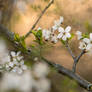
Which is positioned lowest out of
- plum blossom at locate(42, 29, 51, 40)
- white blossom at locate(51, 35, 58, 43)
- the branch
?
the branch

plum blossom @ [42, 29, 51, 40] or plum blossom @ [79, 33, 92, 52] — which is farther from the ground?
plum blossom @ [42, 29, 51, 40]

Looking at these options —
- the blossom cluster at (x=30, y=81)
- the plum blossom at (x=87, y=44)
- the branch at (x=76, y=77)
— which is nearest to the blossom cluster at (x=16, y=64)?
the branch at (x=76, y=77)

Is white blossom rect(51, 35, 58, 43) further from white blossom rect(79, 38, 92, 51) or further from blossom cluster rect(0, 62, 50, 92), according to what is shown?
blossom cluster rect(0, 62, 50, 92)

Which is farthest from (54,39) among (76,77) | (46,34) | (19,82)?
(19,82)

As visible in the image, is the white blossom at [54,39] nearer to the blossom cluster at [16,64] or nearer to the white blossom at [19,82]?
the blossom cluster at [16,64]

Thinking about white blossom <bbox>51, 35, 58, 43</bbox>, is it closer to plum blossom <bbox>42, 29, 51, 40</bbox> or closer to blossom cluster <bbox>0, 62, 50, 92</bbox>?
plum blossom <bbox>42, 29, 51, 40</bbox>

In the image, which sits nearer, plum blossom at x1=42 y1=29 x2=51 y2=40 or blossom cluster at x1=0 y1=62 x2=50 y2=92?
plum blossom at x1=42 y1=29 x2=51 y2=40

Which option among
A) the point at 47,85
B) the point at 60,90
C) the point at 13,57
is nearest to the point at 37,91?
the point at 47,85

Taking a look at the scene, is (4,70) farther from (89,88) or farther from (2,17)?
(2,17)

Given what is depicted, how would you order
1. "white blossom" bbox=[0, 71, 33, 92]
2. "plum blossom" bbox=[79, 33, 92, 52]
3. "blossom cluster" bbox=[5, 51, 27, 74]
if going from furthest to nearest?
"white blossom" bbox=[0, 71, 33, 92], "blossom cluster" bbox=[5, 51, 27, 74], "plum blossom" bbox=[79, 33, 92, 52]

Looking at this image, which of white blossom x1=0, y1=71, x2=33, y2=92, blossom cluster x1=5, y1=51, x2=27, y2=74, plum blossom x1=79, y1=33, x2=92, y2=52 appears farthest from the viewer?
white blossom x1=0, y1=71, x2=33, y2=92

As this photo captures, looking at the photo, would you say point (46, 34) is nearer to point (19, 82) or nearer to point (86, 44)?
point (86, 44)

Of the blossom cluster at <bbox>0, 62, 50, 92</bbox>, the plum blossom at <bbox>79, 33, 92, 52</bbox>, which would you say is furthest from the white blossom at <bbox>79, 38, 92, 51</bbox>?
the blossom cluster at <bbox>0, 62, 50, 92</bbox>

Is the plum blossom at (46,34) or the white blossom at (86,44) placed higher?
the plum blossom at (46,34)
